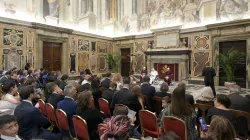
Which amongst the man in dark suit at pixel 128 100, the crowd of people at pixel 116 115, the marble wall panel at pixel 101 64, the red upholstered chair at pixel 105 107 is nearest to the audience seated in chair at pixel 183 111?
the crowd of people at pixel 116 115

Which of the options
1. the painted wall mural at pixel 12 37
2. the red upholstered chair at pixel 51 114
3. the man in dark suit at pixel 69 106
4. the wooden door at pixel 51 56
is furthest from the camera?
the wooden door at pixel 51 56

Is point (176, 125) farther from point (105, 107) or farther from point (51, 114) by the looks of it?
point (51, 114)

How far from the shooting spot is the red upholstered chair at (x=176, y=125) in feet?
7.88

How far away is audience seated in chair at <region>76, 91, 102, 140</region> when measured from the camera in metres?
2.62

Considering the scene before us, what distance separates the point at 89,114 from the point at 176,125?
134 cm

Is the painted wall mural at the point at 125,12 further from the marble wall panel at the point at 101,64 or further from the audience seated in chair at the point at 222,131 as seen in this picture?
the audience seated in chair at the point at 222,131

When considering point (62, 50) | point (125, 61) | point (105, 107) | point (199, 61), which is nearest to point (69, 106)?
point (105, 107)

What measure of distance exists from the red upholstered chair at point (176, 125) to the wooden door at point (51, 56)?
10824 mm

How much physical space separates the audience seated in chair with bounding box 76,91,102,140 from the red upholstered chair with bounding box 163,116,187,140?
42.3 inches

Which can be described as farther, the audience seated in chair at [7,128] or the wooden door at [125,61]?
the wooden door at [125,61]

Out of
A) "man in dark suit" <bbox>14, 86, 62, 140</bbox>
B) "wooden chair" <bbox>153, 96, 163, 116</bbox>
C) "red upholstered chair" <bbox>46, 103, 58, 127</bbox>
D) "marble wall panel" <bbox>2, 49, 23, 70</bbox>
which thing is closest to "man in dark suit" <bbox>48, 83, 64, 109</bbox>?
"red upholstered chair" <bbox>46, 103, 58, 127</bbox>

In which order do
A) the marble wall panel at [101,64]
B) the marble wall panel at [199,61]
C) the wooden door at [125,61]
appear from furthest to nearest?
the wooden door at [125,61] → the marble wall panel at [101,64] → the marble wall panel at [199,61]

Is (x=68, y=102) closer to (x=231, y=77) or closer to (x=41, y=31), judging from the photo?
(x=231, y=77)

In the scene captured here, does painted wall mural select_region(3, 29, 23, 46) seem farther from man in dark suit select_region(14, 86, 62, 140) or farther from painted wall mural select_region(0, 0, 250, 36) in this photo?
man in dark suit select_region(14, 86, 62, 140)
